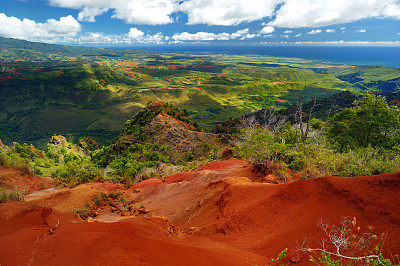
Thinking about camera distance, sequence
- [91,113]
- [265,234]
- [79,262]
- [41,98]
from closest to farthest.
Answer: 1. [79,262]
2. [265,234]
3. [91,113]
4. [41,98]

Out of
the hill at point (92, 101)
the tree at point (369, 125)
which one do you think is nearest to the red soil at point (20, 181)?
the tree at point (369, 125)

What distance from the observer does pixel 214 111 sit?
5846 inches

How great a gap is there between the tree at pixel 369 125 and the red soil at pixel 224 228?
12.4m

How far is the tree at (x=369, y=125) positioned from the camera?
18358mm

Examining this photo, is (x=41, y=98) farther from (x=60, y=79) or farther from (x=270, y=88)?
(x=270, y=88)

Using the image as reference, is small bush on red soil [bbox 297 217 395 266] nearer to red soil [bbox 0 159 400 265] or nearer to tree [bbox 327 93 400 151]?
red soil [bbox 0 159 400 265]

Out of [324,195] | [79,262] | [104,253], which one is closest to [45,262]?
[79,262]

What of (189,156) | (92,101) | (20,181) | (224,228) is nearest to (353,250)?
(224,228)

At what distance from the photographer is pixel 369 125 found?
19.0 metres

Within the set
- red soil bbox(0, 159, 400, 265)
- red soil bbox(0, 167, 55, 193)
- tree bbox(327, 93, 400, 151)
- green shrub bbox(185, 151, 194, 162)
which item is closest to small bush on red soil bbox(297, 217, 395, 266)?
red soil bbox(0, 159, 400, 265)

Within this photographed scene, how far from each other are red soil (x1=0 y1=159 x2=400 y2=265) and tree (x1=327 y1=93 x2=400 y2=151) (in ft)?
40.6

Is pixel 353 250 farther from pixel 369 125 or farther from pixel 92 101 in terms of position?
pixel 92 101

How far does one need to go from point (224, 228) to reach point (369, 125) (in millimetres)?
18851

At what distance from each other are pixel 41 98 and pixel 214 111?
13746 cm
